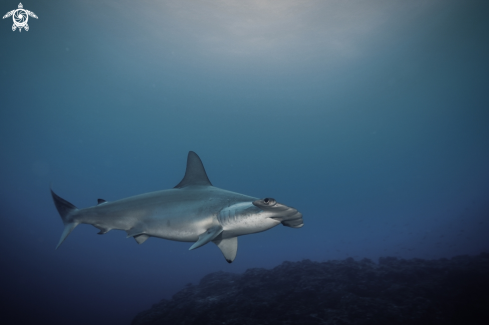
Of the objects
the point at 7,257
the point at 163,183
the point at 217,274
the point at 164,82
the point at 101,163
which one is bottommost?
the point at 7,257

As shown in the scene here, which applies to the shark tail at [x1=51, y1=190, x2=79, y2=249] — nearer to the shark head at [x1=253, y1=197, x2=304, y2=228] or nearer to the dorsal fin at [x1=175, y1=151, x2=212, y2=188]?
the dorsal fin at [x1=175, y1=151, x2=212, y2=188]

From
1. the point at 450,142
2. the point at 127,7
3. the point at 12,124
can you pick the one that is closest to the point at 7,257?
the point at 127,7

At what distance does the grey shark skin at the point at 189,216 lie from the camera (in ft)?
10.7

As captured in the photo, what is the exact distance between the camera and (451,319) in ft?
20.0

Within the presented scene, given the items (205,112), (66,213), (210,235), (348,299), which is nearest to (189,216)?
(210,235)

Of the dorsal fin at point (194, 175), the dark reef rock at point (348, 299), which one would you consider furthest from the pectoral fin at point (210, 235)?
the dark reef rock at point (348, 299)

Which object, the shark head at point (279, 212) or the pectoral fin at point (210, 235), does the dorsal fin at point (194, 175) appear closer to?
the pectoral fin at point (210, 235)

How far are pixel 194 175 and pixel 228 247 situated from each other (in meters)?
1.95

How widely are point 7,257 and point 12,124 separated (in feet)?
155

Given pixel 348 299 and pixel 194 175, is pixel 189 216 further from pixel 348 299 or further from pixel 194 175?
pixel 348 299

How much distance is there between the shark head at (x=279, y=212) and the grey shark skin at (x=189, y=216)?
0.6 inches

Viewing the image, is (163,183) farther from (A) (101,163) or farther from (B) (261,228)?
(B) (261,228)

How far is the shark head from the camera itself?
2512 mm

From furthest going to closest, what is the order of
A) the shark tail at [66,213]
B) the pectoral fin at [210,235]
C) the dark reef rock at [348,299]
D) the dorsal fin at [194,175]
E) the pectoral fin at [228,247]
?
the dark reef rock at [348,299] → the dorsal fin at [194,175] → the shark tail at [66,213] → the pectoral fin at [228,247] → the pectoral fin at [210,235]
